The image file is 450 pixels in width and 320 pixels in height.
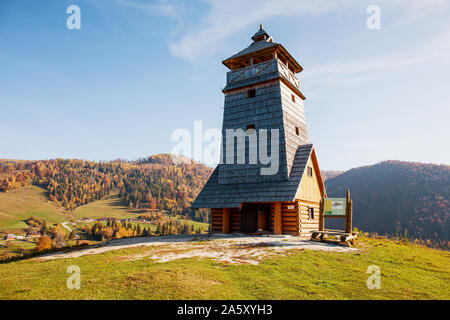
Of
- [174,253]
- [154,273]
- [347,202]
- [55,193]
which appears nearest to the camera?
[154,273]

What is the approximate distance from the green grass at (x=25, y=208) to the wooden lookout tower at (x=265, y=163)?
496 feet

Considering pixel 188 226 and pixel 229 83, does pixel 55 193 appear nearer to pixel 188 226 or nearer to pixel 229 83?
pixel 188 226

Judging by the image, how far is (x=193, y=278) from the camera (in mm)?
8484

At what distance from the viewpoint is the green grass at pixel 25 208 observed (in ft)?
467

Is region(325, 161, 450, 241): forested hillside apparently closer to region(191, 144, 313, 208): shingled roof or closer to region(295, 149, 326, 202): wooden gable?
region(295, 149, 326, 202): wooden gable

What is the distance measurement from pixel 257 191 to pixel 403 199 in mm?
140674

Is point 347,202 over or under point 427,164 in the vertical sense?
under

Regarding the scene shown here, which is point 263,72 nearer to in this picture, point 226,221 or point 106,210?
point 226,221

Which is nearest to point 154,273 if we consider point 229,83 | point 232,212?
point 232,212

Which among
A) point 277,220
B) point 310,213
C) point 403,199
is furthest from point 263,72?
point 403,199

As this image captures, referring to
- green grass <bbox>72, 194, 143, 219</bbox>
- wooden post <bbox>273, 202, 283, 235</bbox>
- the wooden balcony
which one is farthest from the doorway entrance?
green grass <bbox>72, 194, 143, 219</bbox>
